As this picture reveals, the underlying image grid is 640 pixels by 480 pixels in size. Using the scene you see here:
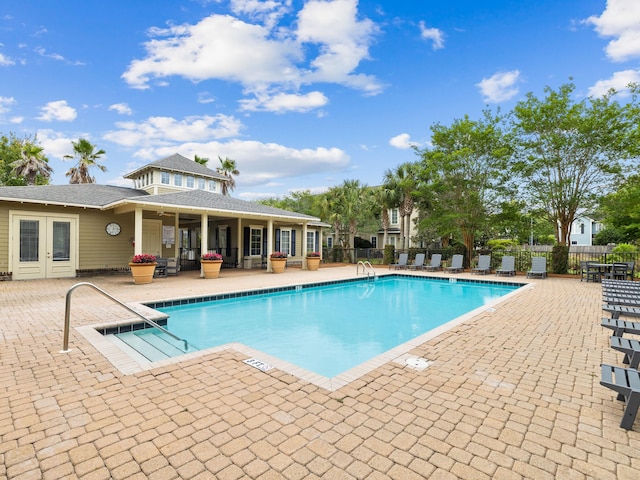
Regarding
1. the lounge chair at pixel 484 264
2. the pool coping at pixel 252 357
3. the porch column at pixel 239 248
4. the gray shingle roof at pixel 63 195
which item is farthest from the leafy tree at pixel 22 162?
the lounge chair at pixel 484 264

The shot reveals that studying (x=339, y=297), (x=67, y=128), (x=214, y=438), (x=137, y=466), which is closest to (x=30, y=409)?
(x=137, y=466)

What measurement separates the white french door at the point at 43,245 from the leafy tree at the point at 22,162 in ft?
43.9

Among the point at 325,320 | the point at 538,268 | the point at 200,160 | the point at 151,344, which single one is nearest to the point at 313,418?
the point at 151,344

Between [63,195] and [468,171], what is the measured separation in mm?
17857

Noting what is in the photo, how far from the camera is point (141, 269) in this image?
10398mm

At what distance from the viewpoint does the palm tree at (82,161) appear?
2491cm

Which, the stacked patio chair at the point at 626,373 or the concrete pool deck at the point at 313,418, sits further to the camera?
the stacked patio chair at the point at 626,373

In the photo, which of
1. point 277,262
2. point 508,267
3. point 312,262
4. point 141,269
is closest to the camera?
point 141,269

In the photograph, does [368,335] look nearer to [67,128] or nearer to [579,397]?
[579,397]

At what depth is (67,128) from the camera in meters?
24.5

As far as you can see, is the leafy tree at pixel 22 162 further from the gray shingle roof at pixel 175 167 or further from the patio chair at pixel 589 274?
the patio chair at pixel 589 274

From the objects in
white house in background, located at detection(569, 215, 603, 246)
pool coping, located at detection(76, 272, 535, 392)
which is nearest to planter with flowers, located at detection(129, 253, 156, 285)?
pool coping, located at detection(76, 272, 535, 392)

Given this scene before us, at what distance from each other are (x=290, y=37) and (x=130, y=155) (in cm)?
1818

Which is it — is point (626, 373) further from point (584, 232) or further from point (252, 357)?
point (584, 232)
